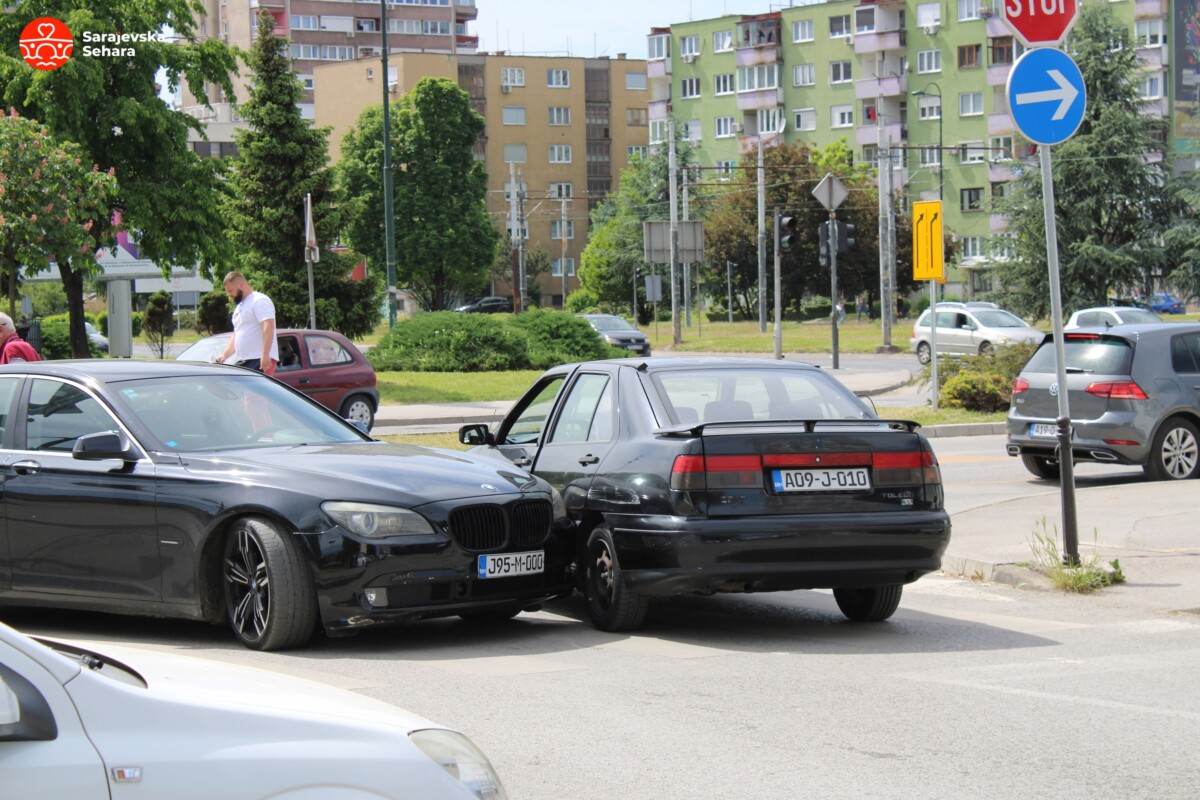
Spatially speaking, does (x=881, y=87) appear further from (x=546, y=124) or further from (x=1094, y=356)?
(x=1094, y=356)

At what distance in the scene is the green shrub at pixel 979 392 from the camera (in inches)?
989

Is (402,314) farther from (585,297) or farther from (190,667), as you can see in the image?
(190,667)

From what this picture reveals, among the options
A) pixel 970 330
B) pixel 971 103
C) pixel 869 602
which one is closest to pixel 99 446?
pixel 869 602

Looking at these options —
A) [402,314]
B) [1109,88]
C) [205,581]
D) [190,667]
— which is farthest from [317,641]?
[402,314]

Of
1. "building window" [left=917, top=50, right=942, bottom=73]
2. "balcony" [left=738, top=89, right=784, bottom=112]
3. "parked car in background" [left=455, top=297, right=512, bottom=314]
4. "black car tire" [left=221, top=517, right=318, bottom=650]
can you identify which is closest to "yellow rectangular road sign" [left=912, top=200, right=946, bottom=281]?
"black car tire" [left=221, top=517, right=318, bottom=650]

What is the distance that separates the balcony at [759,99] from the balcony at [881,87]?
6.70m

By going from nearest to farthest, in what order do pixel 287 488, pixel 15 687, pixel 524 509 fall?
pixel 15 687, pixel 287 488, pixel 524 509

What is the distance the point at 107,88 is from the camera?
1250 inches

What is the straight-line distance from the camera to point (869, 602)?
A: 8969mm

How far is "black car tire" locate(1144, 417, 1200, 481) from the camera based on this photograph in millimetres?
15828

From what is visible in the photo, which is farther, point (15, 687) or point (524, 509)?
point (524, 509)

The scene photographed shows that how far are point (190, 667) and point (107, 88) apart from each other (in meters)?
30.4

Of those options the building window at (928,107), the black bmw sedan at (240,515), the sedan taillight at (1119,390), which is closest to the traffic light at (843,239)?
the sedan taillight at (1119,390)

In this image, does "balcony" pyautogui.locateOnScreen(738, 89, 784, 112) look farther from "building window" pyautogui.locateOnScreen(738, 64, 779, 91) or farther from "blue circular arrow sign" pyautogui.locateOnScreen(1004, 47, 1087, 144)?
"blue circular arrow sign" pyautogui.locateOnScreen(1004, 47, 1087, 144)
